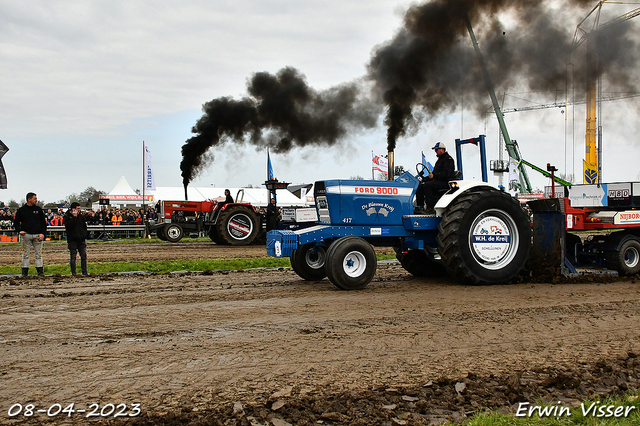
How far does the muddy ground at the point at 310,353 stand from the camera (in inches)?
132

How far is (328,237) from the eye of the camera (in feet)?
26.3

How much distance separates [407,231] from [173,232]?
14423mm

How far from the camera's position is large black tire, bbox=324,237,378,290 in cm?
759

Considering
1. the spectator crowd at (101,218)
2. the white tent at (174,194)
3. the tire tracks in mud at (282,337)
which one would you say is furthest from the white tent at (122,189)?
the tire tracks in mud at (282,337)

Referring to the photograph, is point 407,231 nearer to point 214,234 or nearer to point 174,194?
point 214,234

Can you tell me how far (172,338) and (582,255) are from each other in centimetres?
754

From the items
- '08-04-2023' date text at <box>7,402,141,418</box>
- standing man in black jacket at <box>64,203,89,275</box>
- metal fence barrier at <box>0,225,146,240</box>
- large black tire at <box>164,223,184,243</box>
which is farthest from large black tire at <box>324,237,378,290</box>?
metal fence barrier at <box>0,225,146,240</box>

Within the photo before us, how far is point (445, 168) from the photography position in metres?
8.55

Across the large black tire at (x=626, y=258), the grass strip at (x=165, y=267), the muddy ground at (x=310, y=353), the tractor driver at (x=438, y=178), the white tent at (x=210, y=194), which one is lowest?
the muddy ground at (x=310, y=353)

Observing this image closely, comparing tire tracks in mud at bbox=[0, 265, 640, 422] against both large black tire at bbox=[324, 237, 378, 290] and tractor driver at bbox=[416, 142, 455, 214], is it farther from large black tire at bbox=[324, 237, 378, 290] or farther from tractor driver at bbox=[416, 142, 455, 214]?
tractor driver at bbox=[416, 142, 455, 214]

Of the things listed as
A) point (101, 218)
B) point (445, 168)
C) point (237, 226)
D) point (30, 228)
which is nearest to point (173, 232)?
point (237, 226)

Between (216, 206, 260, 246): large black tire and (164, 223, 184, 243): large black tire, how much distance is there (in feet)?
10.0

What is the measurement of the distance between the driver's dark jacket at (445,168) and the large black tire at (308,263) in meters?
2.15

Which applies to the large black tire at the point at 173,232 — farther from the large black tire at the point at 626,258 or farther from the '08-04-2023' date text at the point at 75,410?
the '08-04-2023' date text at the point at 75,410
